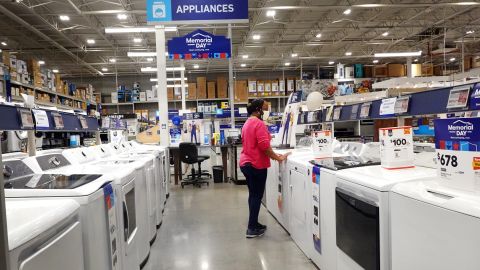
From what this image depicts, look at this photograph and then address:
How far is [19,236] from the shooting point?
3.31ft

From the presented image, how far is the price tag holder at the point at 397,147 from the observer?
205 cm

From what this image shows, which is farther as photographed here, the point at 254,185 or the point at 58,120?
the point at 254,185

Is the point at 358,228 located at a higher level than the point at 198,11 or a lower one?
lower

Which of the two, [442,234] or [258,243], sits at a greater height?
[442,234]

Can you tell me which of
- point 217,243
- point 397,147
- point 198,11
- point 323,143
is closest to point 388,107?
point 397,147

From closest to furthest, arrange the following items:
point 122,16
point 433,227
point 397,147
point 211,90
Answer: point 433,227 → point 397,147 → point 122,16 → point 211,90

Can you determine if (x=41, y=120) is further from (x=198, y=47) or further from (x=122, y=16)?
(x=122, y=16)

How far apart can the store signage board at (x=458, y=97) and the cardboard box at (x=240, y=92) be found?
13.3 meters

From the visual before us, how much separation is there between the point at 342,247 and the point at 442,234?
100 cm

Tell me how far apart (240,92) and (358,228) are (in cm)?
1337

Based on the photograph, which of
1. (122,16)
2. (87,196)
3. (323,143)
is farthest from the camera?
(122,16)

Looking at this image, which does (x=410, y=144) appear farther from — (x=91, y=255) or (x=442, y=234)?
(x=91, y=255)

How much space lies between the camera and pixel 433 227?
135 centimetres

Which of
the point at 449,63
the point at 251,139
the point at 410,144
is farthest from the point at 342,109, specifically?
the point at 449,63
